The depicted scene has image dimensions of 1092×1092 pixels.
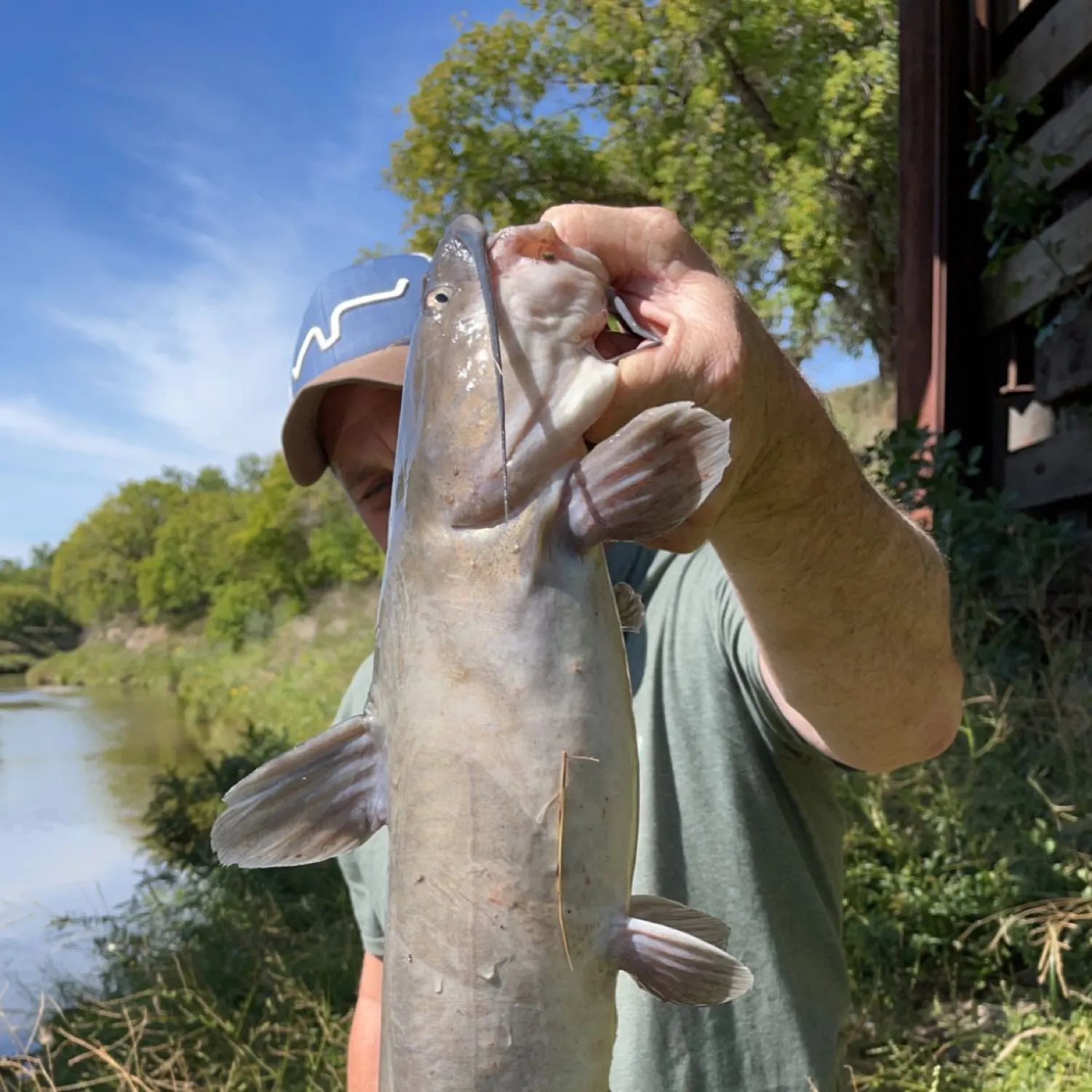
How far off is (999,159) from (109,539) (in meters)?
43.3

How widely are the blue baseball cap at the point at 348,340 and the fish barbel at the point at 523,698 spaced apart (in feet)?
3.62

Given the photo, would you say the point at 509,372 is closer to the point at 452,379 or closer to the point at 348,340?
the point at 452,379

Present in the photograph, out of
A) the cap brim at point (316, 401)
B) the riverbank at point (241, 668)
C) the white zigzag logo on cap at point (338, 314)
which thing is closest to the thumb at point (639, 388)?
the cap brim at point (316, 401)

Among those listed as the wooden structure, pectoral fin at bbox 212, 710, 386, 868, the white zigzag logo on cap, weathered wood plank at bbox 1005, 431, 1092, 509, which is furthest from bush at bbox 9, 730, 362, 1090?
the wooden structure

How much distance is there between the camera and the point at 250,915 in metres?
5.21

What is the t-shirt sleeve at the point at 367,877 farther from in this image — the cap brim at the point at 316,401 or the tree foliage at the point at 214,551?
the tree foliage at the point at 214,551

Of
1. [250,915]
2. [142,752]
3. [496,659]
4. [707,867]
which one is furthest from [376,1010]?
[142,752]

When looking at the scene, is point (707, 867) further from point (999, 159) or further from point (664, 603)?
point (999, 159)

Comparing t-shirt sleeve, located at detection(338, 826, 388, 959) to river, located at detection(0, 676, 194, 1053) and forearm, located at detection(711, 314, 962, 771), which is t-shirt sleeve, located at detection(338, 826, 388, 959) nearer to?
forearm, located at detection(711, 314, 962, 771)

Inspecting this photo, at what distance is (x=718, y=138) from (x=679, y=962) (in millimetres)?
12434

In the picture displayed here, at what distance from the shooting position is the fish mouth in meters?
1.15

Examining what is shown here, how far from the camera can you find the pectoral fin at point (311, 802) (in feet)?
4.10

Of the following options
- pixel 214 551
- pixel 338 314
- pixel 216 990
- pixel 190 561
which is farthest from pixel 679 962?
pixel 190 561

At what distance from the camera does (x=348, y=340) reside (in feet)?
8.04
